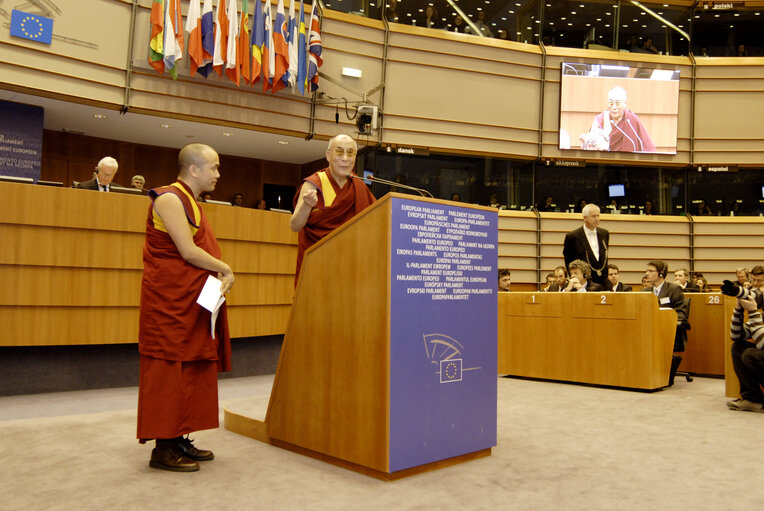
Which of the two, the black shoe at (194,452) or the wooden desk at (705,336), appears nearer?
the black shoe at (194,452)

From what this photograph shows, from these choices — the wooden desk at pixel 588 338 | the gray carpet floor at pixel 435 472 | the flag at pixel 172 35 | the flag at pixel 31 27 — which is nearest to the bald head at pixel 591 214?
the wooden desk at pixel 588 338

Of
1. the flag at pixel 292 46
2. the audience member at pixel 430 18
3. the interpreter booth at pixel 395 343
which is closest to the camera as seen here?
the interpreter booth at pixel 395 343

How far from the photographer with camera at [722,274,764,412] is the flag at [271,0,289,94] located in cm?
680

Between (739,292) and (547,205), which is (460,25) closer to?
(547,205)

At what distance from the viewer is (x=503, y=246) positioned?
38.2ft

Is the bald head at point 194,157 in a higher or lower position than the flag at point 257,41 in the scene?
lower

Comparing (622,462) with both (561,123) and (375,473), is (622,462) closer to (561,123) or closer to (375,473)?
(375,473)

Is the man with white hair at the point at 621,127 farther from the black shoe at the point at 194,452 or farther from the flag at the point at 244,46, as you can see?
the black shoe at the point at 194,452

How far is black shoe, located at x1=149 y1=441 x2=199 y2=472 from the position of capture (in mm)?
2754

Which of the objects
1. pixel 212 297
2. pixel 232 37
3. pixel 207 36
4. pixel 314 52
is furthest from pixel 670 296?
pixel 207 36

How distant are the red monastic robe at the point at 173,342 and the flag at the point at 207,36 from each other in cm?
640

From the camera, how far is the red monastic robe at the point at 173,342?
2744mm

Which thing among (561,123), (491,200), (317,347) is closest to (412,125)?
(491,200)

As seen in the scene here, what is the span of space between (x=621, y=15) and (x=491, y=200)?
4.65 metres
